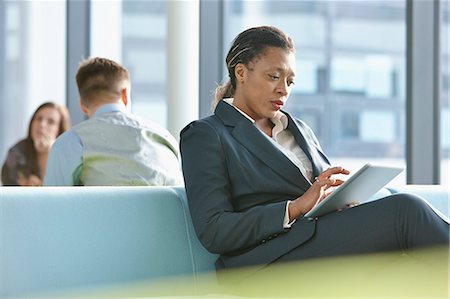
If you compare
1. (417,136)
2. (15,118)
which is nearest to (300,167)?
(417,136)

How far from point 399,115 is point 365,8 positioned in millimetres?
1207

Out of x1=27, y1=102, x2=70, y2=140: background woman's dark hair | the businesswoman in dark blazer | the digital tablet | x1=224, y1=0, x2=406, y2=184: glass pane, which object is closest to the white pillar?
x1=27, y1=102, x2=70, y2=140: background woman's dark hair

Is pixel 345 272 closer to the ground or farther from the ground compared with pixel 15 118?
closer to the ground

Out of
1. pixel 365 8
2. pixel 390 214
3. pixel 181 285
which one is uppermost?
pixel 365 8

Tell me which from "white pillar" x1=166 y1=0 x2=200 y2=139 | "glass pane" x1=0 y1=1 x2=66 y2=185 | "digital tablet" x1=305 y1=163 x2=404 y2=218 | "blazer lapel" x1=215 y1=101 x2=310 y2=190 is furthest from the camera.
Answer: "glass pane" x1=0 y1=1 x2=66 y2=185

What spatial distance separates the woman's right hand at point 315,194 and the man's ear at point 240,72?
0.49 meters

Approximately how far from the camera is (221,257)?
2.60 meters

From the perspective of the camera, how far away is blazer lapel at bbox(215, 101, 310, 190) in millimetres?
2635

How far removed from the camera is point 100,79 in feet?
11.1

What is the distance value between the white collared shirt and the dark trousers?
0.31 metres

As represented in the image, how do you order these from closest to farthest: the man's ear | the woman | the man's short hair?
1. the man's ear
2. the man's short hair
3. the woman

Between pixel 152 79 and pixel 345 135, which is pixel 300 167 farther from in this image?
pixel 345 135

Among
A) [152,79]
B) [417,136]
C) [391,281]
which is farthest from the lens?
[152,79]

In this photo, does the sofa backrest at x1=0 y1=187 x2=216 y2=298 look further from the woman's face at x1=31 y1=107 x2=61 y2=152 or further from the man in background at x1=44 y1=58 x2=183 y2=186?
the woman's face at x1=31 y1=107 x2=61 y2=152
